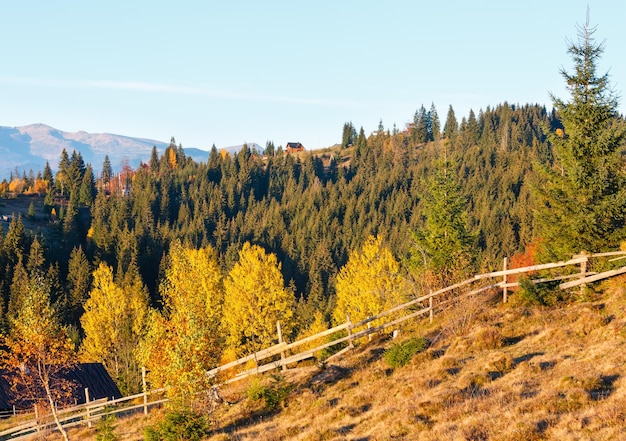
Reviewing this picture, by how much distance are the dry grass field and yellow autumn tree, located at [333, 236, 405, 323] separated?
1310 centimetres

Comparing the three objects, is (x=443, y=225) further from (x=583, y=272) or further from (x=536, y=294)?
(x=583, y=272)

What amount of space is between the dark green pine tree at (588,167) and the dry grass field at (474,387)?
2679 millimetres

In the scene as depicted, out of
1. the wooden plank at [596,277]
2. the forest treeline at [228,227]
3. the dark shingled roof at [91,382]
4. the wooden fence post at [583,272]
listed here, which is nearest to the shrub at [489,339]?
the wooden plank at [596,277]

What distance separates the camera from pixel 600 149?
2527 cm

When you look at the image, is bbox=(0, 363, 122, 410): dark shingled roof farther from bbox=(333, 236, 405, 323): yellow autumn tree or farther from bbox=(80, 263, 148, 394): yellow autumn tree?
bbox=(333, 236, 405, 323): yellow autumn tree

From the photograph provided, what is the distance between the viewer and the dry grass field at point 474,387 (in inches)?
522

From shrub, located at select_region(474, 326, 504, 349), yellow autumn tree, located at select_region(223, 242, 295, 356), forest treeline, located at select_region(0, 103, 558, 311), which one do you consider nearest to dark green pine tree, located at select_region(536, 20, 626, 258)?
shrub, located at select_region(474, 326, 504, 349)

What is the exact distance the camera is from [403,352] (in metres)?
22.5

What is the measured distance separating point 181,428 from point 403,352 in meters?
9.04

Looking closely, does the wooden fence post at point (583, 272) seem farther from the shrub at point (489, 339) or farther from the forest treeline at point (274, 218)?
the forest treeline at point (274, 218)

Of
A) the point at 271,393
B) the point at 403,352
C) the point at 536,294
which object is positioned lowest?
the point at 271,393

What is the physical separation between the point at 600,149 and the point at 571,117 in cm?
201

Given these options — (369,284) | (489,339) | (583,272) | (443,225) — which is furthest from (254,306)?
(583,272)

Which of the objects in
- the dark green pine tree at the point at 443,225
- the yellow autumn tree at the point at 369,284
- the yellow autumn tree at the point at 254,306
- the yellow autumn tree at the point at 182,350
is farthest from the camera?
the yellow autumn tree at the point at 254,306
